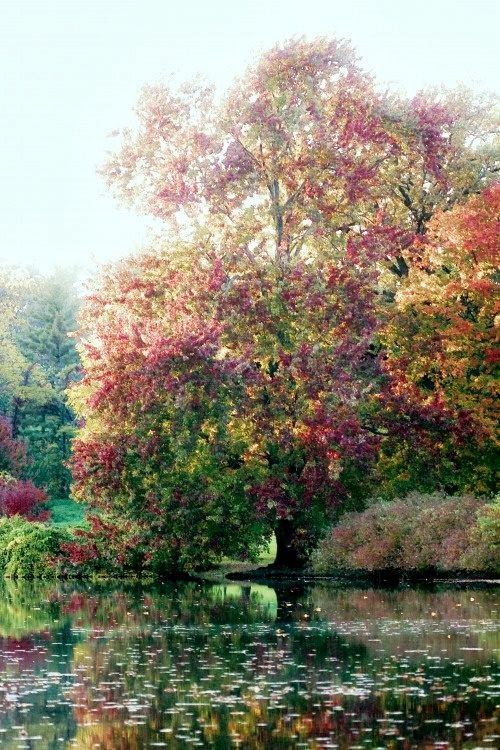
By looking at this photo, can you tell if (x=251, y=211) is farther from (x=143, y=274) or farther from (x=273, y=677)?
(x=273, y=677)

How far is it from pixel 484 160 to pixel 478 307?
18.6 feet

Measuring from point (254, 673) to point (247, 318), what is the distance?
62.7ft

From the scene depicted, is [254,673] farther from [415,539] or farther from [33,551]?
[33,551]

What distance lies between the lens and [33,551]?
37469mm

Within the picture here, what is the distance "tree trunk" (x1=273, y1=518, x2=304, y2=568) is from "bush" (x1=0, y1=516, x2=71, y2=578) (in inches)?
222

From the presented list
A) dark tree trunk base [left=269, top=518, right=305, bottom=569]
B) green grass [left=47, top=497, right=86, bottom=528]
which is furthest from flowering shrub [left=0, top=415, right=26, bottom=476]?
dark tree trunk base [left=269, top=518, right=305, bottom=569]

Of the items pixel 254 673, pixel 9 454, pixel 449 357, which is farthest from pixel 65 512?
pixel 254 673

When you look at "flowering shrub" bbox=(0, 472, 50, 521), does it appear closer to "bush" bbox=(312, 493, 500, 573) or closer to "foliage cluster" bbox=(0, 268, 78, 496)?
"bush" bbox=(312, 493, 500, 573)

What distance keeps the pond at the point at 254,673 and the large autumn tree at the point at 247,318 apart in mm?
6797

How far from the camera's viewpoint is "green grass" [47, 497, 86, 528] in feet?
198

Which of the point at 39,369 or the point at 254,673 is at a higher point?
the point at 39,369

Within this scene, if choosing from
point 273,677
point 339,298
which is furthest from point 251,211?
point 273,677

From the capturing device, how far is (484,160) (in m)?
40.9

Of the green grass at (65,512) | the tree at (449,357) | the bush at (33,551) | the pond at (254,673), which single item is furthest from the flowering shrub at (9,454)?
the pond at (254,673)
